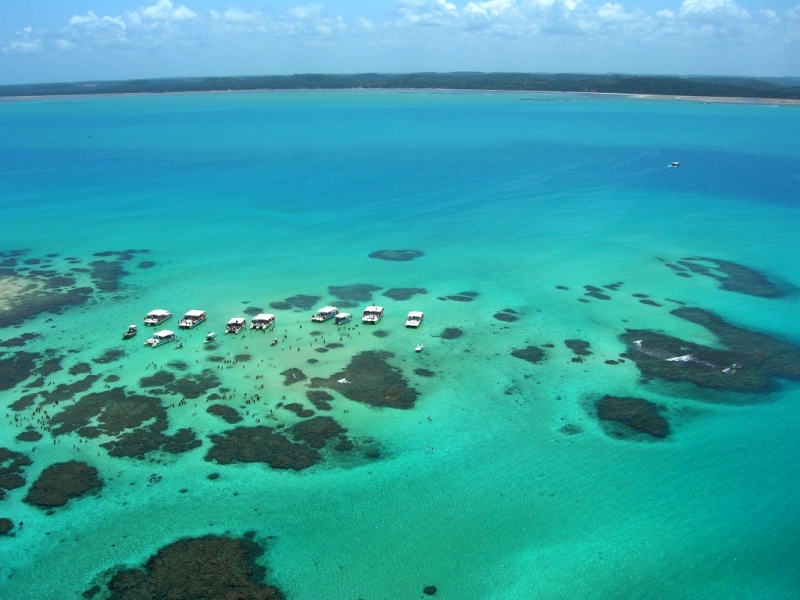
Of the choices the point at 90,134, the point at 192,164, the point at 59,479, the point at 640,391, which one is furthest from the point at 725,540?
the point at 90,134

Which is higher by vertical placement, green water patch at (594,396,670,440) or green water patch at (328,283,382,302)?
green water patch at (328,283,382,302)

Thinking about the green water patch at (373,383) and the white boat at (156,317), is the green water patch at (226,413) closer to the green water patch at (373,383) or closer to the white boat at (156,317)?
the green water patch at (373,383)

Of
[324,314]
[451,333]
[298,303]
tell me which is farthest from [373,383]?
[298,303]

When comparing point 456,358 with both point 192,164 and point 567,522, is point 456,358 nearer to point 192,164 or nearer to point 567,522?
point 567,522

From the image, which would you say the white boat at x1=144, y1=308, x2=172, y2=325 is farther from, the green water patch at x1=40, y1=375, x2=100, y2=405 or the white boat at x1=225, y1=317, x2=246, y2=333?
the green water patch at x1=40, y1=375, x2=100, y2=405

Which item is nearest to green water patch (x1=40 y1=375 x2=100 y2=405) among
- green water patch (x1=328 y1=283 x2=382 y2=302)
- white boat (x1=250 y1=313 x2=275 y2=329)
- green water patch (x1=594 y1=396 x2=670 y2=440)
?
white boat (x1=250 y1=313 x2=275 y2=329)

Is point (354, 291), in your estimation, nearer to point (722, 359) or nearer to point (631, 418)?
point (631, 418)
